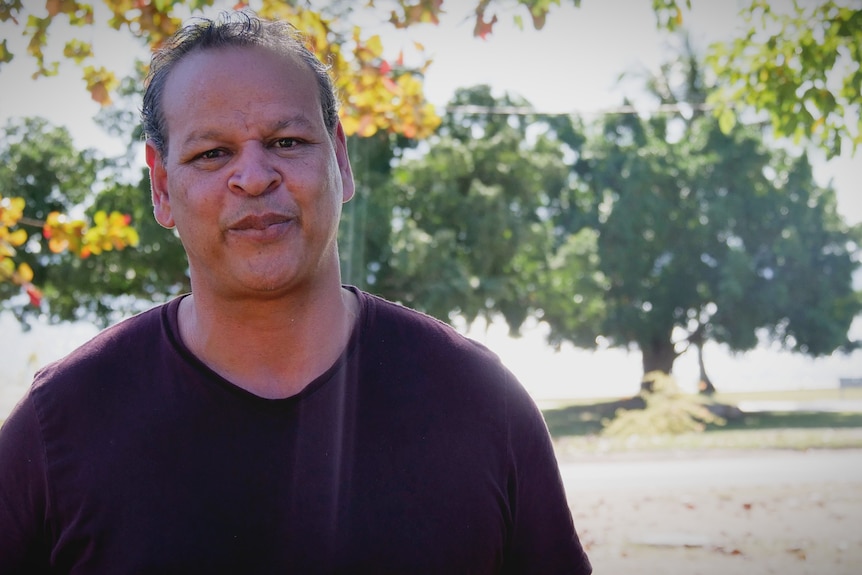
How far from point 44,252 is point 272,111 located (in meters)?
25.4

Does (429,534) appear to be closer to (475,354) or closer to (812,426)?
(475,354)

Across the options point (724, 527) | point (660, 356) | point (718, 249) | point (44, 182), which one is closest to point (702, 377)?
point (660, 356)

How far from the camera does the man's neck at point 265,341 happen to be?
179 centimetres

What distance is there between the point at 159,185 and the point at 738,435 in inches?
769

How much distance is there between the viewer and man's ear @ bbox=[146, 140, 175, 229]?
192cm

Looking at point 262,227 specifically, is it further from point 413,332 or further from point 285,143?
point 413,332

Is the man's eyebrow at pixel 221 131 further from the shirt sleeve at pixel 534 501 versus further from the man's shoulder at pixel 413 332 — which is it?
the shirt sleeve at pixel 534 501

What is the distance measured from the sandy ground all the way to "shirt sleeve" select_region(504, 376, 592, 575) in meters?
5.09

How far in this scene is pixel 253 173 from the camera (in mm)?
1714

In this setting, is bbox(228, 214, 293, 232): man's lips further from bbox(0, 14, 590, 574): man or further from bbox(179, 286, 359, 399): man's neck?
bbox(179, 286, 359, 399): man's neck

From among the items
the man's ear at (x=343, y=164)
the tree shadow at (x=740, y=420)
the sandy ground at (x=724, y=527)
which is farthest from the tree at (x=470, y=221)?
the man's ear at (x=343, y=164)

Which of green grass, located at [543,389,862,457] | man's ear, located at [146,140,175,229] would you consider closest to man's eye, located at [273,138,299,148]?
man's ear, located at [146,140,175,229]

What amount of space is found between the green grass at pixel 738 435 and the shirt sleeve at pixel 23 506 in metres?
14.2

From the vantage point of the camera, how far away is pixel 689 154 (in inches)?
Result: 1284
